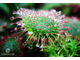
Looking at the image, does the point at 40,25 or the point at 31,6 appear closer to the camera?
the point at 40,25

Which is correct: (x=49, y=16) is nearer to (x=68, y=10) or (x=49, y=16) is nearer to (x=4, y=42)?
(x=4, y=42)

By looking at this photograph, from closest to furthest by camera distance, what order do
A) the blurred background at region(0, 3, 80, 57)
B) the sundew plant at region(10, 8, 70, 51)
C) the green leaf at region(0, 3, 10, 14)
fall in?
the sundew plant at region(10, 8, 70, 51) < the blurred background at region(0, 3, 80, 57) < the green leaf at region(0, 3, 10, 14)

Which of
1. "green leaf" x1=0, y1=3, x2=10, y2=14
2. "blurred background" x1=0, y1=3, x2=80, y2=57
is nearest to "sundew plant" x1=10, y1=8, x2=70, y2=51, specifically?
"blurred background" x1=0, y1=3, x2=80, y2=57

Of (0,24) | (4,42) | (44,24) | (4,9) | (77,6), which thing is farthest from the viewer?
(77,6)

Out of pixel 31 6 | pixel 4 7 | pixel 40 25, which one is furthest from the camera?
pixel 31 6

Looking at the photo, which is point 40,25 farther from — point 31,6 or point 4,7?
point 31,6

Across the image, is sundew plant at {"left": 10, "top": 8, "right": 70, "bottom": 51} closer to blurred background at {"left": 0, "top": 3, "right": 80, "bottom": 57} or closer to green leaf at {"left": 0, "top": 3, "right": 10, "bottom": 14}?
blurred background at {"left": 0, "top": 3, "right": 80, "bottom": 57}

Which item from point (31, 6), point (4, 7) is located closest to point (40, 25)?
point (4, 7)

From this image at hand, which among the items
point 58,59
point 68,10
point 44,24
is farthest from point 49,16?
point 68,10

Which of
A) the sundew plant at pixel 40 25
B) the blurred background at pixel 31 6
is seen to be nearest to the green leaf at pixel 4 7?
the blurred background at pixel 31 6

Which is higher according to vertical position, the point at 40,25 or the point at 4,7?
the point at 4,7

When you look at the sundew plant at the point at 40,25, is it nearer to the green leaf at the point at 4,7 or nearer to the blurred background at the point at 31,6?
the blurred background at the point at 31,6
